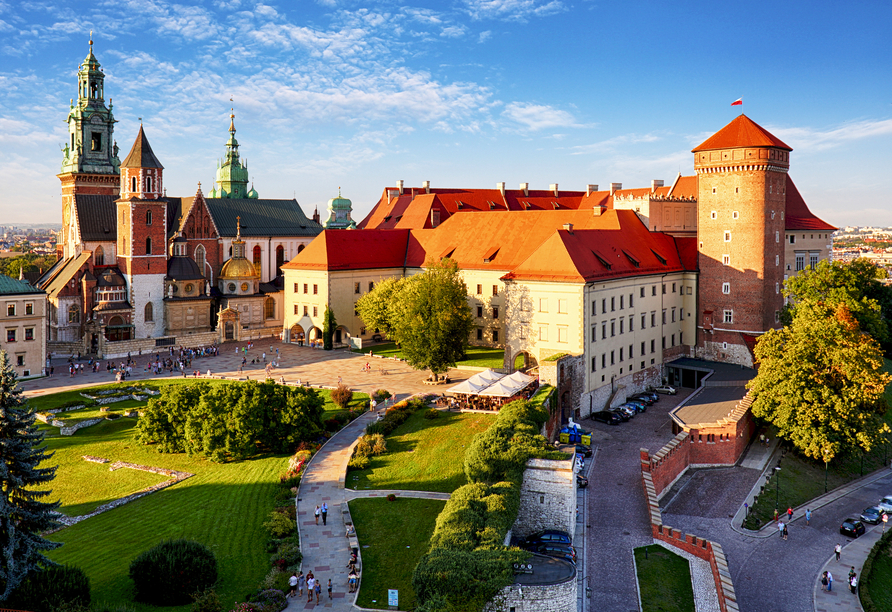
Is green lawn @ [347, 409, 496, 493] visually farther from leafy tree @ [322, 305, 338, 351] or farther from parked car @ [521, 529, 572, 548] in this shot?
leafy tree @ [322, 305, 338, 351]

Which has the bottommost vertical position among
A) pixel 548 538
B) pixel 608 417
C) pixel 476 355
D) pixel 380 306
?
pixel 548 538

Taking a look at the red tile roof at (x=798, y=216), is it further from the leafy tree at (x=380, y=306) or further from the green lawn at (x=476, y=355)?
the leafy tree at (x=380, y=306)

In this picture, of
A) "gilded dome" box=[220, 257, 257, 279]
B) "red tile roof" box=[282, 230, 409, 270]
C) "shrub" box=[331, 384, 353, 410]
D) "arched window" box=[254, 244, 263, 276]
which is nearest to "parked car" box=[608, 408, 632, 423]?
"shrub" box=[331, 384, 353, 410]

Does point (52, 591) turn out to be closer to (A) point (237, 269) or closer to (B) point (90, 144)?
(A) point (237, 269)

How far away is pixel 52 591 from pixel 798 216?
7315 cm

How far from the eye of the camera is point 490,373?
50094mm

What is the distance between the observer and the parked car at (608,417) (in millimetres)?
51656

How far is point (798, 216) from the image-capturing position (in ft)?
245

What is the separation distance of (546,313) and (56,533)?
3377cm

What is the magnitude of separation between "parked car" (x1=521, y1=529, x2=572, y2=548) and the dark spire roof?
6231cm

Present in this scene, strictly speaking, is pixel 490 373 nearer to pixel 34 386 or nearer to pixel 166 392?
pixel 166 392

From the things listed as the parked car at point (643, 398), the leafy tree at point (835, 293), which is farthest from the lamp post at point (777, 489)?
the leafy tree at point (835, 293)

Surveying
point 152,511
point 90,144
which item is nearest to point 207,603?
point 152,511

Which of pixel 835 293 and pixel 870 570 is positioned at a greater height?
pixel 835 293
